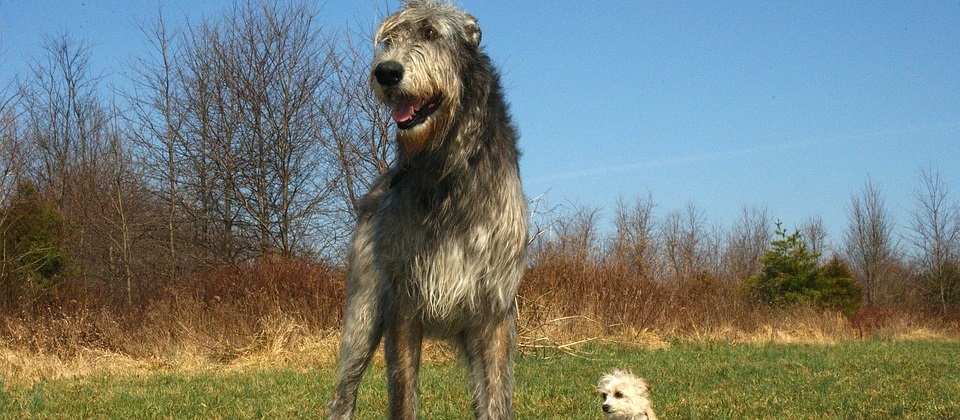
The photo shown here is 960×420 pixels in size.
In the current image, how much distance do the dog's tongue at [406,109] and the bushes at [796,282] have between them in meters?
22.6

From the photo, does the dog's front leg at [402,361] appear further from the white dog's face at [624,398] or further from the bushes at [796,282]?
the bushes at [796,282]

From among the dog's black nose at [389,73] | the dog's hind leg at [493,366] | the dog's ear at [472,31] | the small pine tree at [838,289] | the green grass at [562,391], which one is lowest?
the green grass at [562,391]

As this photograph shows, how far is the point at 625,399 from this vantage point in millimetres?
5160

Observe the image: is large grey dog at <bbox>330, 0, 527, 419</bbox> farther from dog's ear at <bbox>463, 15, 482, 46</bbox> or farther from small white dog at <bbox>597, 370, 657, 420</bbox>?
small white dog at <bbox>597, 370, 657, 420</bbox>

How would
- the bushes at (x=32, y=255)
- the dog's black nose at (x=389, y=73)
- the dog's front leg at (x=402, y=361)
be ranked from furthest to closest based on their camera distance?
the bushes at (x=32, y=255) → the dog's front leg at (x=402, y=361) → the dog's black nose at (x=389, y=73)

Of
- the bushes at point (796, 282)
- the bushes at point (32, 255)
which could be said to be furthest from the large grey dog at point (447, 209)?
the bushes at point (796, 282)

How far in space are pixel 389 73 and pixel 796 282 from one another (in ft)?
79.5

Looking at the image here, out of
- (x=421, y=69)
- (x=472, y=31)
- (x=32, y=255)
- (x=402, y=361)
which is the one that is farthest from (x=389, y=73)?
(x=32, y=255)

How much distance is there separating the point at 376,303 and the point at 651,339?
36.4 feet

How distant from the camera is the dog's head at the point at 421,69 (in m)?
3.52

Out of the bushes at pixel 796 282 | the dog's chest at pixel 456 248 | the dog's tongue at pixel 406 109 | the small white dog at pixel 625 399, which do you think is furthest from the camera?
→ the bushes at pixel 796 282

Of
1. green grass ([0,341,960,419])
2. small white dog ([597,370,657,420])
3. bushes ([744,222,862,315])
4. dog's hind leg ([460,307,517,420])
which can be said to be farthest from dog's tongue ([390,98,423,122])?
bushes ([744,222,862,315])

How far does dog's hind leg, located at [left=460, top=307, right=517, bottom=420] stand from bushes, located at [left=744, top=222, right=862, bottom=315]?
21.8 meters

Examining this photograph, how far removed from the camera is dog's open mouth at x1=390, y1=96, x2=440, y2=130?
3609 millimetres
